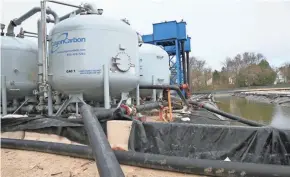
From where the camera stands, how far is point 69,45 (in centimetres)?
522

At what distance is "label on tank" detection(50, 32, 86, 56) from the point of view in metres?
5.15

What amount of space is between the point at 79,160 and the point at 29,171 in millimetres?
563

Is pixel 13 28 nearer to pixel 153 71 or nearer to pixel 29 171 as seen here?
pixel 153 71

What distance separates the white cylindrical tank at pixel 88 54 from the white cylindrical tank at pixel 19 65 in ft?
5.62

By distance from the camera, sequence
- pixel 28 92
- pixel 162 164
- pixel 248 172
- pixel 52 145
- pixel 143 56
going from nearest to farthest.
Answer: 1. pixel 248 172
2. pixel 162 164
3. pixel 52 145
4. pixel 28 92
5. pixel 143 56

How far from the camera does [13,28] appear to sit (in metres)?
7.43

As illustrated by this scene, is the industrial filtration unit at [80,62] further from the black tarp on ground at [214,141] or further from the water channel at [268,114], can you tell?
the water channel at [268,114]

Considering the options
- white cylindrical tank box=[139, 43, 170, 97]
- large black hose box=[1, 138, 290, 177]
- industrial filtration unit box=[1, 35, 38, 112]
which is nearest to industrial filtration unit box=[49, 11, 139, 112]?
industrial filtration unit box=[1, 35, 38, 112]

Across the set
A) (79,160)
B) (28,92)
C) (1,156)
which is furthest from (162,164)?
(28,92)

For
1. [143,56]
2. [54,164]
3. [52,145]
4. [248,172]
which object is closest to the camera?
[248,172]

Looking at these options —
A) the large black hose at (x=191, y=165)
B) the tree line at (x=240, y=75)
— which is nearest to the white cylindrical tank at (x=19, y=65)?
the large black hose at (x=191, y=165)

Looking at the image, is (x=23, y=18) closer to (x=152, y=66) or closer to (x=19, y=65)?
(x=19, y=65)

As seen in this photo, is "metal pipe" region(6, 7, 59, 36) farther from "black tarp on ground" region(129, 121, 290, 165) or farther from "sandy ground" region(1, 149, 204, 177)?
"black tarp on ground" region(129, 121, 290, 165)

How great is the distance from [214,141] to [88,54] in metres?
3.15
